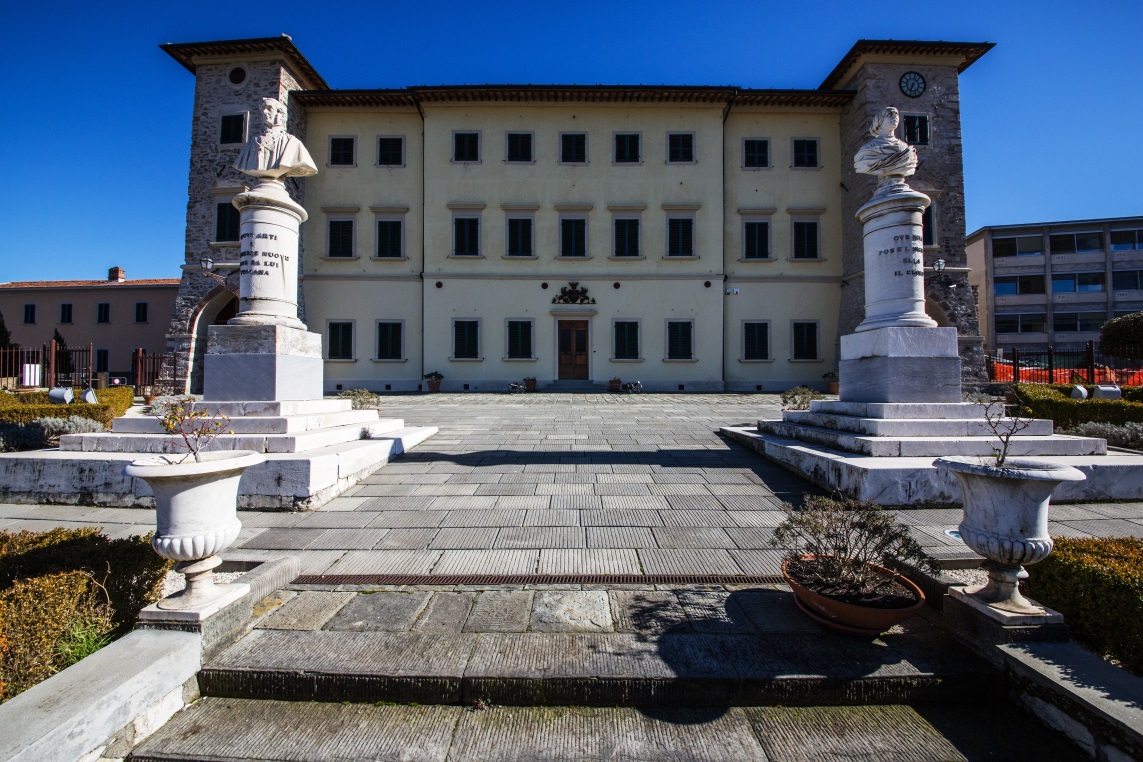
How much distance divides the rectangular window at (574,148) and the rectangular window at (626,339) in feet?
22.9

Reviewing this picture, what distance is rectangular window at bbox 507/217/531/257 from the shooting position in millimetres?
22234

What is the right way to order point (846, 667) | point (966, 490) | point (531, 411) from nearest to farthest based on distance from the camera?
1. point (846, 667)
2. point (966, 490)
3. point (531, 411)

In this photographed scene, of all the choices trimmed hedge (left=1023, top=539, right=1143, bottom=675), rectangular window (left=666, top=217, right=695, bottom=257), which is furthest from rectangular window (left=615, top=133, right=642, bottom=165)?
trimmed hedge (left=1023, top=539, right=1143, bottom=675)

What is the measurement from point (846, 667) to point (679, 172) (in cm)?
2235

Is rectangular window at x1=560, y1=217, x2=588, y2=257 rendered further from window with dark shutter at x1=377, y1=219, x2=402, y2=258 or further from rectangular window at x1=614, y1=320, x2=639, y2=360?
window with dark shutter at x1=377, y1=219, x2=402, y2=258

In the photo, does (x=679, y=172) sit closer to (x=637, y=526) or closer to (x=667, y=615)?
(x=637, y=526)

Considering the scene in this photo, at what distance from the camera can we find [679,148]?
73.2 feet

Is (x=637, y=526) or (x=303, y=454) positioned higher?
(x=303, y=454)

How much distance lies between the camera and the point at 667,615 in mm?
3061

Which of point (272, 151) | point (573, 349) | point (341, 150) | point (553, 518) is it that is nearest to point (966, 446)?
point (553, 518)

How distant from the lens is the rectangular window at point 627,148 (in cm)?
2233

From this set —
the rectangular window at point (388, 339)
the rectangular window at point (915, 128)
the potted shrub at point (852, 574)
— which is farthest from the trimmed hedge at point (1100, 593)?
the rectangular window at point (915, 128)

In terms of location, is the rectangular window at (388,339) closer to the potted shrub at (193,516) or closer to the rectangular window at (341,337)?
the rectangular window at (341,337)

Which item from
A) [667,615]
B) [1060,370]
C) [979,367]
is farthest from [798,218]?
[667,615]
